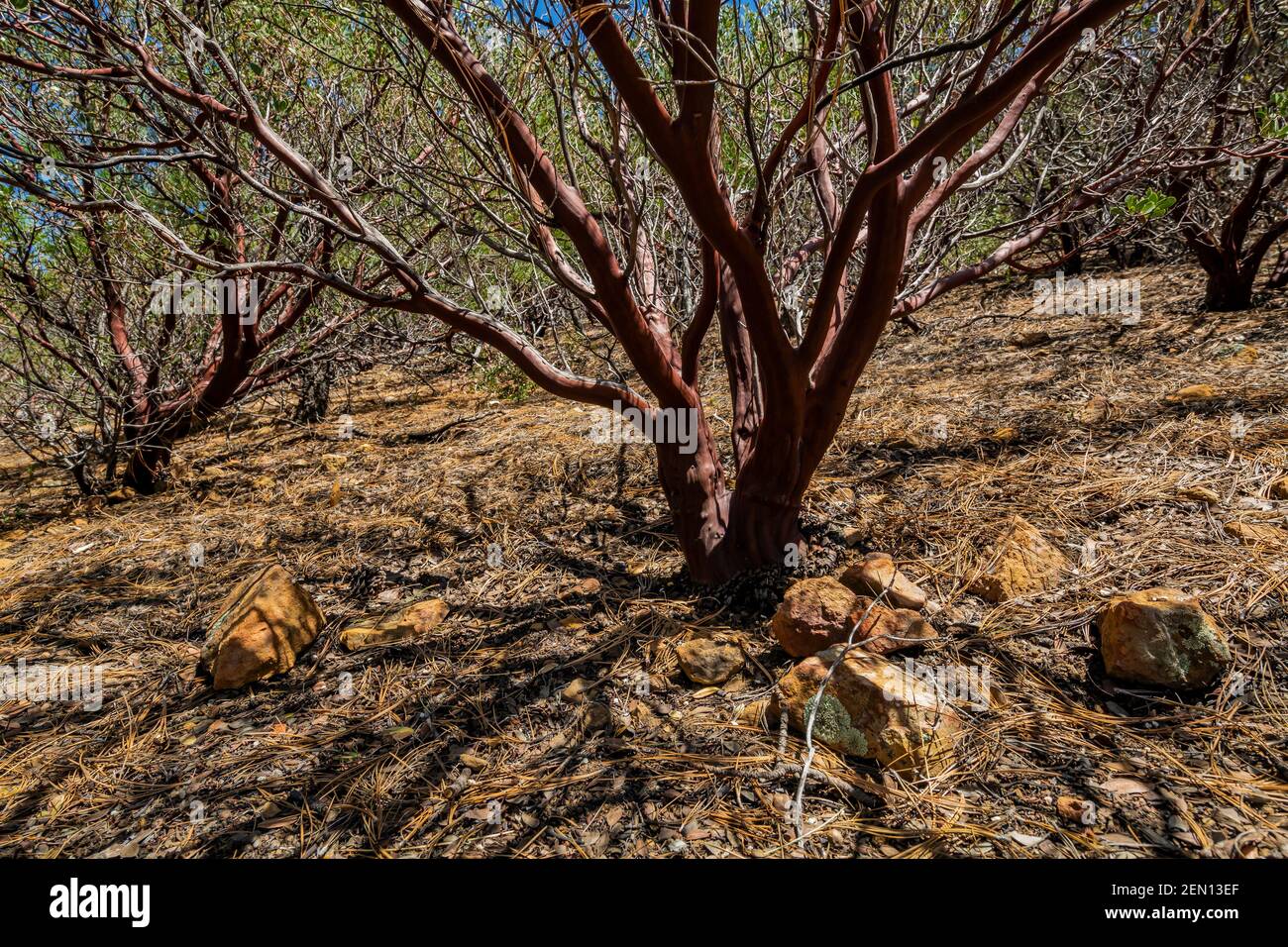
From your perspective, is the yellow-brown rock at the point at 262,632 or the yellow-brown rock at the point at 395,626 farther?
the yellow-brown rock at the point at 395,626

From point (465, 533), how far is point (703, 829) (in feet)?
6.95

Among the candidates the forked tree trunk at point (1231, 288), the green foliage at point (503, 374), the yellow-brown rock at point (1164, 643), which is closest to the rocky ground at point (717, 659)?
the yellow-brown rock at point (1164, 643)

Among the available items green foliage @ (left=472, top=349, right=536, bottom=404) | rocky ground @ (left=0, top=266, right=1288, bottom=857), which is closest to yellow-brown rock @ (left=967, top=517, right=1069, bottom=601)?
rocky ground @ (left=0, top=266, right=1288, bottom=857)

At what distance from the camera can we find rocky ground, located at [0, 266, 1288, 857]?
160 centimetres

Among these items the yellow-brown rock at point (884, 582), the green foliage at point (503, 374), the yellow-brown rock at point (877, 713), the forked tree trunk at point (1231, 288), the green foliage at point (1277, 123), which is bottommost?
the yellow-brown rock at point (877, 713)

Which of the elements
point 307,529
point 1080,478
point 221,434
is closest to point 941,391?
point 1080,478

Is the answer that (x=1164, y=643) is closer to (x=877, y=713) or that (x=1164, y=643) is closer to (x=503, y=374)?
(x=877, y=713)

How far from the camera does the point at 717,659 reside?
2.14m

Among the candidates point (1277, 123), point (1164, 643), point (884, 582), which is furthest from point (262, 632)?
point (1277, 123)

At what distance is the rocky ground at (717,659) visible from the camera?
160 centimetres

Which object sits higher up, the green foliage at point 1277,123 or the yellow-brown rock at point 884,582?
the green foliage at point 1277,123

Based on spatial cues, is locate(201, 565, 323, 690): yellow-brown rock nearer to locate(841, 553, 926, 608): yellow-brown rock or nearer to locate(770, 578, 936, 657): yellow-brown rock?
locate(770, 578, 936, 657): yellow-brown rock

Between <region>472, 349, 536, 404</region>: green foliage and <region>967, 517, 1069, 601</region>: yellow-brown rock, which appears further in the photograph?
<region>472, 349, 536, 404</region>: green foliage

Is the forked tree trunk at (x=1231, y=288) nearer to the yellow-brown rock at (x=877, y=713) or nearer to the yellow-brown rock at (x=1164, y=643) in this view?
the yellow-brown rock at (x=1164, y=643)
